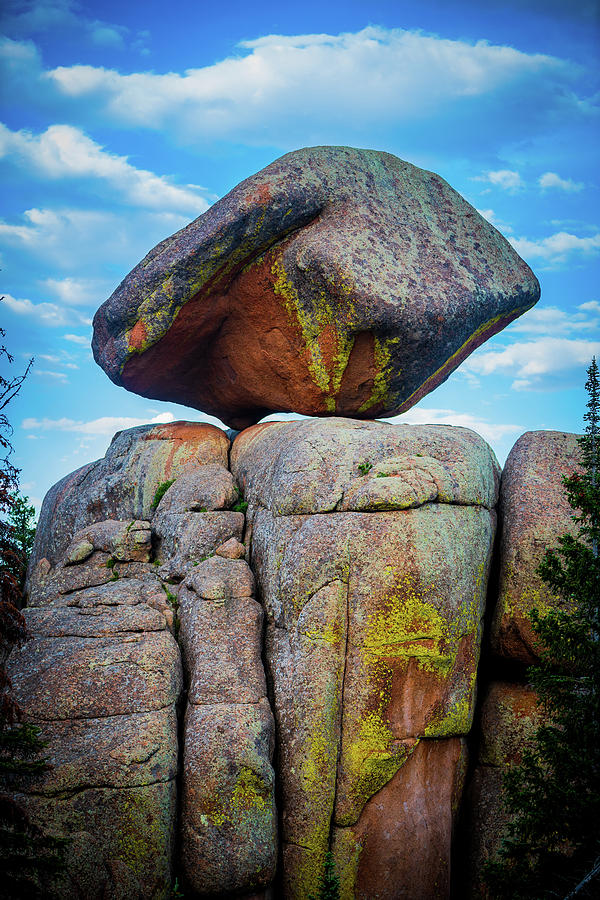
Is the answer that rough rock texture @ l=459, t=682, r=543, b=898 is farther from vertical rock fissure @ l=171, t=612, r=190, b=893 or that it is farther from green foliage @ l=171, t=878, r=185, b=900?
vertical rock fissure @ l=171, t=612, r=190, b=893

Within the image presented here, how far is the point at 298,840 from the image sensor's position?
44.4 feet

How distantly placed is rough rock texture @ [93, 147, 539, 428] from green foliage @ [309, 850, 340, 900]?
38.4ft

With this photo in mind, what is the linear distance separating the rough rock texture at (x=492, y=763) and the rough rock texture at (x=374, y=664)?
2.69 ft

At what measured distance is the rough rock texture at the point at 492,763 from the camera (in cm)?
1498

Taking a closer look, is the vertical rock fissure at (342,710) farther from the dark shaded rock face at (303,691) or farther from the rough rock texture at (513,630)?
the rough rock texture at (513,630)

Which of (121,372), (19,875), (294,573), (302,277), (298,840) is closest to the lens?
(19,875)

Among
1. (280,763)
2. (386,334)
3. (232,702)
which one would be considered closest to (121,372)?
(386,334)

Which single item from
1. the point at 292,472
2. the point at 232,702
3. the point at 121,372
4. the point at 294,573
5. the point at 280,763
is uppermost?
the point at 121,372

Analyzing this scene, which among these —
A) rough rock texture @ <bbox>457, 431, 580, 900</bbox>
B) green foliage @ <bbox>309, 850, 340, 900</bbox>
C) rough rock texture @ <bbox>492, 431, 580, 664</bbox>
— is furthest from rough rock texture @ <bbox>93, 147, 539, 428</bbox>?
green foliage @ <bbox>309, 850, 340, 900</bbox>

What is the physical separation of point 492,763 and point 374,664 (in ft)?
14.2

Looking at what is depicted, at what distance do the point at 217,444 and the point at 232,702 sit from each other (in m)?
9.46

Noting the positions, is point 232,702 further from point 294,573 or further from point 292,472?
point 292,472

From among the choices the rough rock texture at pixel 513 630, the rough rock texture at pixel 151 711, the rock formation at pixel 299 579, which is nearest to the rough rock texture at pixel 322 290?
the rock formation at pixel 299 579

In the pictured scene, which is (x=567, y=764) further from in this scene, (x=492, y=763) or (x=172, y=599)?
(x=172, y=599)
